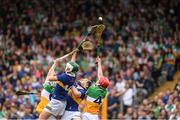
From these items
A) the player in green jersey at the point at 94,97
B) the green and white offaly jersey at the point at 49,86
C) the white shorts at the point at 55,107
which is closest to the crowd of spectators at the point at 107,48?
the player in green jersey at the point at 94,97

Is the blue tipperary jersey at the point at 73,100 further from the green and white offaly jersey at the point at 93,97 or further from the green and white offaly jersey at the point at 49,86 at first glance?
the green and white offaly jersey at the point at 49,86

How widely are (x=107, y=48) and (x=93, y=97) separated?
993 centimetres

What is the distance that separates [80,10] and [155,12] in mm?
3066

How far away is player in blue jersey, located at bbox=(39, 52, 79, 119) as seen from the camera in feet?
51.4

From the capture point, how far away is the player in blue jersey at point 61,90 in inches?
617

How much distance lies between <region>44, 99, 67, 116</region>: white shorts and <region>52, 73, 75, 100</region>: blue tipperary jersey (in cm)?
10

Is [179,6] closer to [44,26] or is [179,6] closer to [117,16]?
[117,16]

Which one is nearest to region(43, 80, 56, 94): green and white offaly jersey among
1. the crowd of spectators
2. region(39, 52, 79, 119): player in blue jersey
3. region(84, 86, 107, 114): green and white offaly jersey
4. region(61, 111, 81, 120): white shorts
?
region(39, 52, 79, 119): player in blue jersey

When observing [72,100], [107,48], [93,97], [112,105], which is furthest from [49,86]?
[107,48]

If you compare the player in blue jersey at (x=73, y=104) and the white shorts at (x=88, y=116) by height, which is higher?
the player in blue jersey at (x=73, y=104)

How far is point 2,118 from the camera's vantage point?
67.4ft

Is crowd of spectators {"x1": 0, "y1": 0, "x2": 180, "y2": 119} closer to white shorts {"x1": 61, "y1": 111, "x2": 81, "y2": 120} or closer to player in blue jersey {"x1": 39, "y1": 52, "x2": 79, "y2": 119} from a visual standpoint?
white shorts {"x1": 61, "y1": 111, "x2": 81, "y2": 120}

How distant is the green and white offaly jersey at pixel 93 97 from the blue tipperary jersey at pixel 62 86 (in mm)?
610

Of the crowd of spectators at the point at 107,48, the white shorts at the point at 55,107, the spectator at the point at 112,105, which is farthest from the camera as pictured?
the crowd of spectators at the point at 107,48
